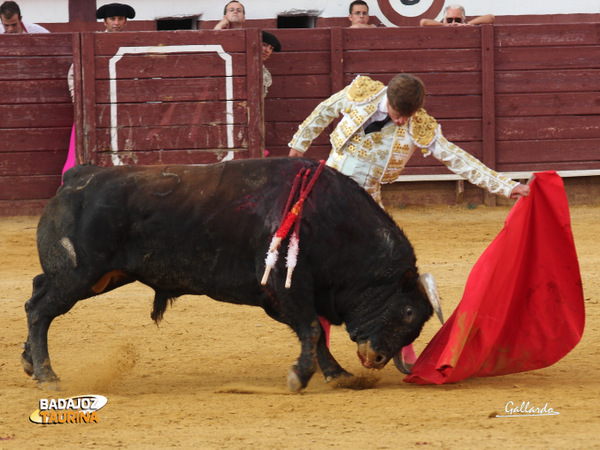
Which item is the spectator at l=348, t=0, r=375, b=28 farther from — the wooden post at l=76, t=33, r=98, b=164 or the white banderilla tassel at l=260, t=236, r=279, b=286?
the white banderilla tassel at l=260, t=236, r=279, b=286

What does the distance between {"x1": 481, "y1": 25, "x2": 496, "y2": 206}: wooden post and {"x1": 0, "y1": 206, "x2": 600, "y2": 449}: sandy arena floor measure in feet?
10.0

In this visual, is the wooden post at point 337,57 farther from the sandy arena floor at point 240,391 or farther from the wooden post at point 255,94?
the sandy arena floor at point 240,391

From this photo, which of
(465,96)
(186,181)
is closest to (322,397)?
(186,181)

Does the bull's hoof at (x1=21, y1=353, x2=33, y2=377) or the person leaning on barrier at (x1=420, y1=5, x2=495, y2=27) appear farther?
the person leaning on barrier at (x1=420, y1=5, x2=495, y2=27)

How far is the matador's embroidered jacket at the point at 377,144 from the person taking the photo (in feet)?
13.3

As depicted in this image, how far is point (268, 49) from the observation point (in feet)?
28.9

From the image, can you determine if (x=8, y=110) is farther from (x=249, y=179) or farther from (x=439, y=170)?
(x=249, y=179)

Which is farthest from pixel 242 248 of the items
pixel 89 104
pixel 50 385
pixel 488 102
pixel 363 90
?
pixel 488 102

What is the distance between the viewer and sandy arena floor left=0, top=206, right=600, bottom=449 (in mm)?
3129

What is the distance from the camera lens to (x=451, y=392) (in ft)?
12.3

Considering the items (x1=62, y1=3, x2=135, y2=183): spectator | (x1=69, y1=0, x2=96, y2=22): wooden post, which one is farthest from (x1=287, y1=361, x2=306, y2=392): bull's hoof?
(x1=69, y1=0, x2=96, y2=22): wooden post

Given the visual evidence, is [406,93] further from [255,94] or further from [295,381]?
[255,94]

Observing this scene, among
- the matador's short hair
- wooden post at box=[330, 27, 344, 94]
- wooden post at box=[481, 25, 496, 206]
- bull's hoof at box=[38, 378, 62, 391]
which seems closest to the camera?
the matador's short hair

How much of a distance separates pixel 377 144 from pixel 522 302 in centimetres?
88
